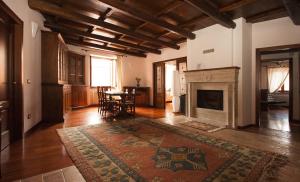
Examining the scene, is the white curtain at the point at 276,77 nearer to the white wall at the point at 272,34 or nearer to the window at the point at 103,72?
the white wall at the point at 272,34

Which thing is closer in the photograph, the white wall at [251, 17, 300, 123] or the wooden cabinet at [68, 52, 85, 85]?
the white wall at [251, 17, 300, 123]

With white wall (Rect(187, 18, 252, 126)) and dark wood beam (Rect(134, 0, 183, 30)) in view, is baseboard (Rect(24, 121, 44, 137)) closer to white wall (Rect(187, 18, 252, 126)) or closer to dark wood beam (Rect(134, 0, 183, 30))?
dark wood beam (Rect(134, 0, 183, 30))

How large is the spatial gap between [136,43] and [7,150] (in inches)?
214

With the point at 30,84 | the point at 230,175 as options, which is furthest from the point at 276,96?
the point at 30,84

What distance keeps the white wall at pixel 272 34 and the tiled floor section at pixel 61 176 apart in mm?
4396

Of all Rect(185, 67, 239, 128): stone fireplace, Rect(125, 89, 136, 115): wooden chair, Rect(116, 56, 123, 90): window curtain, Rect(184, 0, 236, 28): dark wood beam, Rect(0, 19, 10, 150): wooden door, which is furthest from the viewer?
Rect(116, 56, 123, 90): window curtain

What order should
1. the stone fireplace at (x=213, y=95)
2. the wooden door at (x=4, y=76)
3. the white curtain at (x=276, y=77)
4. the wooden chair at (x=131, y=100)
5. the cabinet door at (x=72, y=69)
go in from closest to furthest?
the wooden door at (x=4, y=76), the stone fireplace at (x=213, y=95), the wooden chair at (x=131, y=100), the cabinet door at (x=72, y=69), the white curtain at (x=276, y=77)

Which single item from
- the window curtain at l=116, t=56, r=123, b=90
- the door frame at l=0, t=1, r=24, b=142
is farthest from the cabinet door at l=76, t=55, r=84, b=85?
the door frame at l=0, t=1, r=24, b=142

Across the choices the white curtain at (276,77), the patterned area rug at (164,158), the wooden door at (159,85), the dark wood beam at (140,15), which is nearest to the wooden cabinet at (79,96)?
the wooden door at (159,85)

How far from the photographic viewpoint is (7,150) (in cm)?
244

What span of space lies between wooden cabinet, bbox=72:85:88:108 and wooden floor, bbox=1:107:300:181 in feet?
10.2

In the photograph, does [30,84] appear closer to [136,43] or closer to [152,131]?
[152,131]

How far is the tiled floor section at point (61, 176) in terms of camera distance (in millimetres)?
1682

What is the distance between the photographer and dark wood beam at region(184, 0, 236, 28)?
10.2ft
